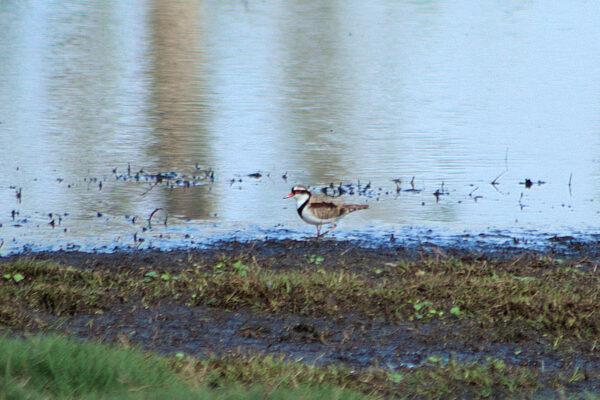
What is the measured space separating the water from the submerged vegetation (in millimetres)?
1698

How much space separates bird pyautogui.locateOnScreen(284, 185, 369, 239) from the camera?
10852 millimetres

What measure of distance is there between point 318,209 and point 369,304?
2793 mm

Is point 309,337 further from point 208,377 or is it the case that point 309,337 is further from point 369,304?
point 208,377

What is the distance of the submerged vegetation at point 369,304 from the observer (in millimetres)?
6445

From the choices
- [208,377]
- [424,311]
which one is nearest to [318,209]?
[424,311]

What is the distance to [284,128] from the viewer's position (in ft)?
58.0

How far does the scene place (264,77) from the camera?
77.0 feet

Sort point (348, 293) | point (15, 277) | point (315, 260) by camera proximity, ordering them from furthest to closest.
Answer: point (315, 260) → point (15, 277) → point (348, 293)

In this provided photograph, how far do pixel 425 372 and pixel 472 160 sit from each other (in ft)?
29.9

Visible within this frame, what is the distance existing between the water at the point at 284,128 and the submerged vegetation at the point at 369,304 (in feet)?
5.57

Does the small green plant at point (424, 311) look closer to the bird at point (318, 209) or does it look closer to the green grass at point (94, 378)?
the green grass at point (94, 378)

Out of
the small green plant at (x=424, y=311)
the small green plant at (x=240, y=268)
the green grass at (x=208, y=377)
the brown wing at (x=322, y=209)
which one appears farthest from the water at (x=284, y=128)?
the green grass at (x=208, y=377)

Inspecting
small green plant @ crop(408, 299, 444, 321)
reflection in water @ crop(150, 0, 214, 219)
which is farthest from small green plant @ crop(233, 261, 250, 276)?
reflection in water @ crop(150, 0, 214, 219)

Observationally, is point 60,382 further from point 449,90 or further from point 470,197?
point 449,90
